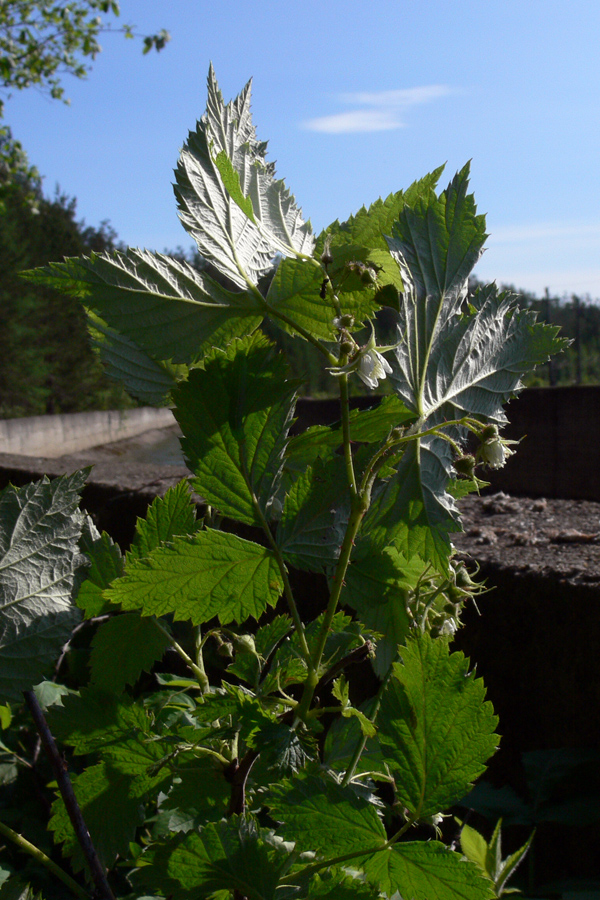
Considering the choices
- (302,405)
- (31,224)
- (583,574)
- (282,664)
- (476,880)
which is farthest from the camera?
(31,224)

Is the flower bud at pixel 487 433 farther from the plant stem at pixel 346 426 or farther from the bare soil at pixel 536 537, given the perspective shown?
→ the bare soil at pixel 536 537

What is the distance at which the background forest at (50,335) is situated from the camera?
22.1 m

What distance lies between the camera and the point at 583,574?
148 cm

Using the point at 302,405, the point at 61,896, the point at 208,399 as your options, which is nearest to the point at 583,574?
the point at 208,399

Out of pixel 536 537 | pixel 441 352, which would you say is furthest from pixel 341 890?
pixel 536 537

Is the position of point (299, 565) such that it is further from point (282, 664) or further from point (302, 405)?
point (302, 405)

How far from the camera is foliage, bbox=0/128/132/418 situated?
948 inches

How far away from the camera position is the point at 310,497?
0.68 meters

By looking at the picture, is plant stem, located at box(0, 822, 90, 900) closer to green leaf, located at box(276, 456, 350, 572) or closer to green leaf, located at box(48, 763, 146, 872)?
green leaf, located at box(48, 763, 146, 872)

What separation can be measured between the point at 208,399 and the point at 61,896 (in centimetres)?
150

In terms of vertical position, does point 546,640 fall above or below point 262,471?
below

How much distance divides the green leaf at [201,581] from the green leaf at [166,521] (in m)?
0.22

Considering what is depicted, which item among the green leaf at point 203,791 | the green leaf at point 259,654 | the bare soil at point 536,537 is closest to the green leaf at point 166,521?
the green leaf at point 259,654

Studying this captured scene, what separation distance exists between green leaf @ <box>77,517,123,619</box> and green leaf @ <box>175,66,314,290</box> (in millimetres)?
382
